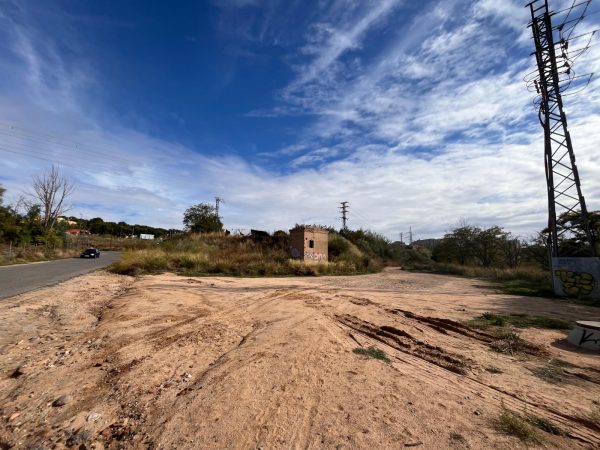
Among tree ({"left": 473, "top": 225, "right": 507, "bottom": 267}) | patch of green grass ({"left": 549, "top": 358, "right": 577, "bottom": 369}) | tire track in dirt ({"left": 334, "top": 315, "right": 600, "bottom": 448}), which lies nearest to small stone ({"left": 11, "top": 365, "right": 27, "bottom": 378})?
tire track in dirt ({"left": 334, "top": 315, "right": 600, "bottom": 448})

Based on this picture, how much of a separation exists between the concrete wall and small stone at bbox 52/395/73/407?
1614 cm

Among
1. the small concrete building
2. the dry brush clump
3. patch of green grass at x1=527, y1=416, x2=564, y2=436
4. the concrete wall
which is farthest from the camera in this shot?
the small concrete building

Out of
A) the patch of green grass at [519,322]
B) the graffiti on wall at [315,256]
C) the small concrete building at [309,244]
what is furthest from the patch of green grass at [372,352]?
the graffiti on wall at [315,256]

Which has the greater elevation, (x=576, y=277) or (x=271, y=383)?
(x=576, y=277)

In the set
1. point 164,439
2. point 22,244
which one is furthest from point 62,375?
point 22,244

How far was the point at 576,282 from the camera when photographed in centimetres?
1216

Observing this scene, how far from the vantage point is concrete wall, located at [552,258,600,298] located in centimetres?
1184

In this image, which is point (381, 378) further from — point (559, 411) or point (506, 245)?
point (506, 245)

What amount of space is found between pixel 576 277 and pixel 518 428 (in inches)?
526

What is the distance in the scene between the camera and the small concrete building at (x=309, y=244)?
22.8 m

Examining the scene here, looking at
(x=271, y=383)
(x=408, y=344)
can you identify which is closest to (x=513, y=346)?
(x=408, y=344)

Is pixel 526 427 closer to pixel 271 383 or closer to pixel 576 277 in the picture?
pixel 271 383

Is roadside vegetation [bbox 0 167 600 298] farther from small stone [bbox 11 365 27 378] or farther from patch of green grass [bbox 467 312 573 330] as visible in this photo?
small stone [bbox 11 365 27 378]

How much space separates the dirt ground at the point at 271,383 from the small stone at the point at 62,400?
0.02 meters
